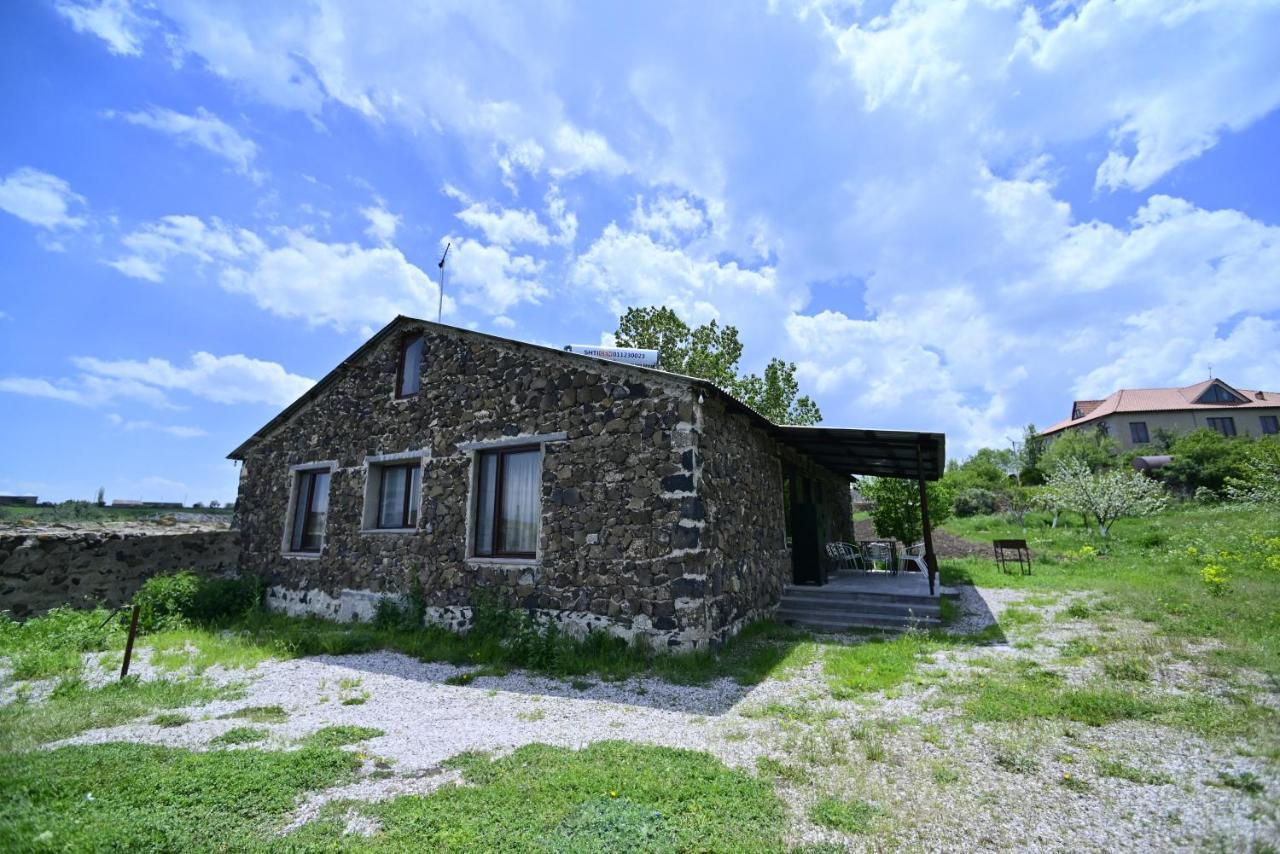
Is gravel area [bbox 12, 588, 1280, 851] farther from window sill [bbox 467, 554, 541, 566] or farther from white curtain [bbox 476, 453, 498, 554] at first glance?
white curtain [bbox 476, 453, 498, 554]

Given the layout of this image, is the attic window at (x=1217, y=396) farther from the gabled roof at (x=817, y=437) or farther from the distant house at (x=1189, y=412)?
the gabled roof at (x=817, y=437)

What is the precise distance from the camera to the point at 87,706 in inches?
210

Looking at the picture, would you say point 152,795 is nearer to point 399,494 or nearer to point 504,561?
point 504,561

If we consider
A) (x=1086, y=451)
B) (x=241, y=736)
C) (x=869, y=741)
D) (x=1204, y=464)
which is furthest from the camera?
(x=1086, y=451)


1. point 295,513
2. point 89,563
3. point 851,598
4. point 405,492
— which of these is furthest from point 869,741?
point 89,563

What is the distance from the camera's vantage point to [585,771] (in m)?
3.76

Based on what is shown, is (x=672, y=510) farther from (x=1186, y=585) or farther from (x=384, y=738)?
(x=1186, y=585)

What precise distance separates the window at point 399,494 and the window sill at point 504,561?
189cm

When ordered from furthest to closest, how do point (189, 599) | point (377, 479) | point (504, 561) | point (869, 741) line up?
point (377, 479) → point (189, 599) → point (504, 561) → point (869, 741)

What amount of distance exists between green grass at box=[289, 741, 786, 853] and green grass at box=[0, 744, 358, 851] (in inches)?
A: 18.7

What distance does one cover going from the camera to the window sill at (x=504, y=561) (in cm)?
807

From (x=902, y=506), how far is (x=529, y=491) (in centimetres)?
1528

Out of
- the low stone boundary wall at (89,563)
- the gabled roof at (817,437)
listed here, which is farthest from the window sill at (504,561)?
the low stone boundary wall at (89,563)

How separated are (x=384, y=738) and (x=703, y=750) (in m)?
2.68
